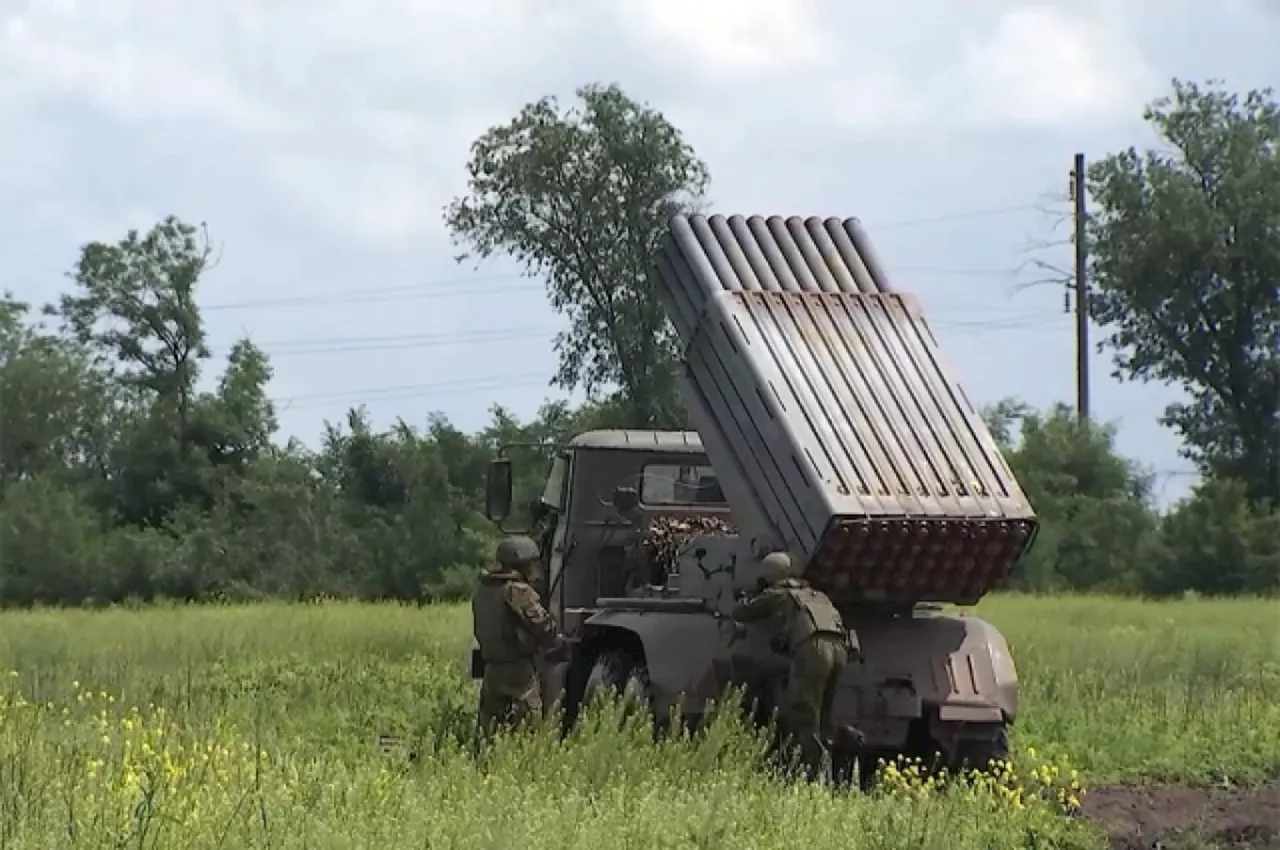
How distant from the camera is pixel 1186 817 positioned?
37.6 ft

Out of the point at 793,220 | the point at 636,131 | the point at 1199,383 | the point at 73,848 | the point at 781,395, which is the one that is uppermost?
the point at 636,131

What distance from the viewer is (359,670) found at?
1930cm

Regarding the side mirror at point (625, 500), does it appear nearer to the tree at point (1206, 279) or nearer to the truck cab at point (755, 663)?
Result: the truck cab at point (755, 663)

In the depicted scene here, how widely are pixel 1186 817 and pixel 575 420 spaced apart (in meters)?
27.8

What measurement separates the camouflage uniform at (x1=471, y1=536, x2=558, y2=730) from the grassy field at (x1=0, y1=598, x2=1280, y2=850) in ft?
1.59

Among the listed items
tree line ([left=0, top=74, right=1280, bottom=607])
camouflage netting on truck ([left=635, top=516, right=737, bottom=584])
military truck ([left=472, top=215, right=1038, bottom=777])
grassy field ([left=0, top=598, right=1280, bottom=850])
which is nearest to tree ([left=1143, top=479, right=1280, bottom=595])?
tree line ([left=0, top=74, right=1280, bottom=607])

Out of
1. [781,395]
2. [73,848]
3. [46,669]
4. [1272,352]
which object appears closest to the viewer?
[73,848]

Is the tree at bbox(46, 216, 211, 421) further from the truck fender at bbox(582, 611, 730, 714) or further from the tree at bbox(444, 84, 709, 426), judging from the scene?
the truck fender at bbox(582, 611, 730, 714)

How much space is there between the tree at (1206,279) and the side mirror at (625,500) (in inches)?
1363

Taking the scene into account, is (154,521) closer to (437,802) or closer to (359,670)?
(359,670)

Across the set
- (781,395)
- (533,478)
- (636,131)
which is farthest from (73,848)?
(636,131)

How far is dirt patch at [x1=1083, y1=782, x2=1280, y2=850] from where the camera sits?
34.2ft

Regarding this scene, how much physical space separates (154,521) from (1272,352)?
26.1m

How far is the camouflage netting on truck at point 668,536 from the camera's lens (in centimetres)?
1396
